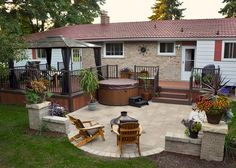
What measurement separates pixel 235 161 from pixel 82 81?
6.09 meters

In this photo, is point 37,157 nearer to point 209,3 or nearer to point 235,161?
point 235,161

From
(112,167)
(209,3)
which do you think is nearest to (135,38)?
(112,167)

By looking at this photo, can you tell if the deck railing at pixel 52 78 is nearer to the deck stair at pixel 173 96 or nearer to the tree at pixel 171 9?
the deck stair at pixel 173 96

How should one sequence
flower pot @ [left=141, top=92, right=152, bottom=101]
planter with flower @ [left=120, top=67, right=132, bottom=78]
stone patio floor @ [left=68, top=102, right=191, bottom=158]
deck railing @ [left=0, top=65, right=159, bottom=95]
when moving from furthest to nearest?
1. planter with flower @ [left=120, top=67, right=132, bottom=78]
2. flower pot @ [left=141, top=92, right=152, bottom=101]
3. deck railing @ [left=0, top=65, right=159, bottom=95]
4. stone patio floor @ [left=68, top=102, right=191, bottom=158]

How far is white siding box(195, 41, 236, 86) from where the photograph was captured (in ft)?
38.3

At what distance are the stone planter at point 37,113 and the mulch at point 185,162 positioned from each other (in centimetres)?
353

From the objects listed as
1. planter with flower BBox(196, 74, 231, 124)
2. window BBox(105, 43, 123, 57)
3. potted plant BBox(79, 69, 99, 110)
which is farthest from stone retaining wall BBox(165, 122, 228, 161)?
window BBox(105, 43, 123, 57)

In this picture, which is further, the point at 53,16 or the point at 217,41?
the point at 53,16

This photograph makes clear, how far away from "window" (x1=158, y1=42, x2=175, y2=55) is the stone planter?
867 cm

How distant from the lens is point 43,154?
5281mm

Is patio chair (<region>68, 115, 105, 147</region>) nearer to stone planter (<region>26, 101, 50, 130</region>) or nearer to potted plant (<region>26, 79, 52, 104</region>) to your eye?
stone planter (<region>26, 101, 50, 130</region>)

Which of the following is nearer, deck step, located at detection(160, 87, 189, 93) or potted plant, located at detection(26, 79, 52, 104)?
potted plant, located at detection(26, 79, 52, 104)

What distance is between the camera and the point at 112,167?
466 centimetres

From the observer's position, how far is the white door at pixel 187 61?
13.0m
